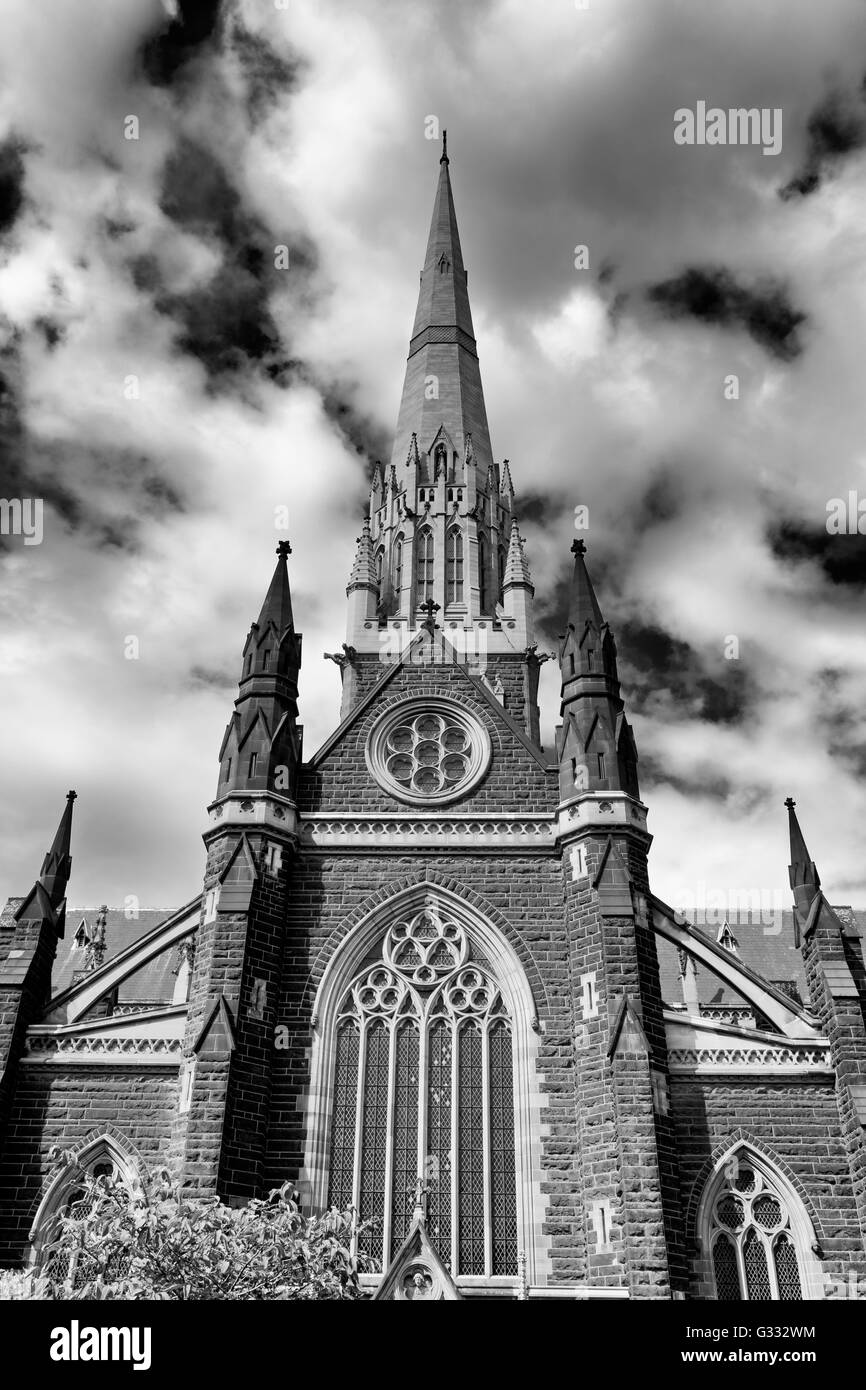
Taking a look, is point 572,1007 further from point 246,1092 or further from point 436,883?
point 246,1092

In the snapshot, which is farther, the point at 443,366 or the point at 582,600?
the point at 443,366

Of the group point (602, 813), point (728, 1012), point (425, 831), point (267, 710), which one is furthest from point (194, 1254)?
point (728, 1012)

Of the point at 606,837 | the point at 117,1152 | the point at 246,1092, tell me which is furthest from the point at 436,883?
the point at 117,1152

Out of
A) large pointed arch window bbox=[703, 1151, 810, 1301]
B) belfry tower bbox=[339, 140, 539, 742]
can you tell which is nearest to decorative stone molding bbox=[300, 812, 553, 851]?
large pointed arch window bbox=[703, 1151, 810, 1301]

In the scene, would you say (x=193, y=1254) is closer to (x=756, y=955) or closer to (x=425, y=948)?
(x=425, y=948)

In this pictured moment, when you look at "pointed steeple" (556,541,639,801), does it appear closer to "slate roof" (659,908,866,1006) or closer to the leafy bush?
the leafy bush

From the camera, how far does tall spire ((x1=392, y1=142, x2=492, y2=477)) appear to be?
41.9 m

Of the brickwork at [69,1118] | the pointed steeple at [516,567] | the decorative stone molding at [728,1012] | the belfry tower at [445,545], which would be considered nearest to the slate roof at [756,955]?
the decorative stone molding at [728,1012]

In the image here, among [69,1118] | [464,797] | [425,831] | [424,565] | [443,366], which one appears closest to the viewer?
[69,1118]

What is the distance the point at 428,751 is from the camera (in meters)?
21.8

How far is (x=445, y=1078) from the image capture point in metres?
18.4

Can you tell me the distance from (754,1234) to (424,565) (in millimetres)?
24667
